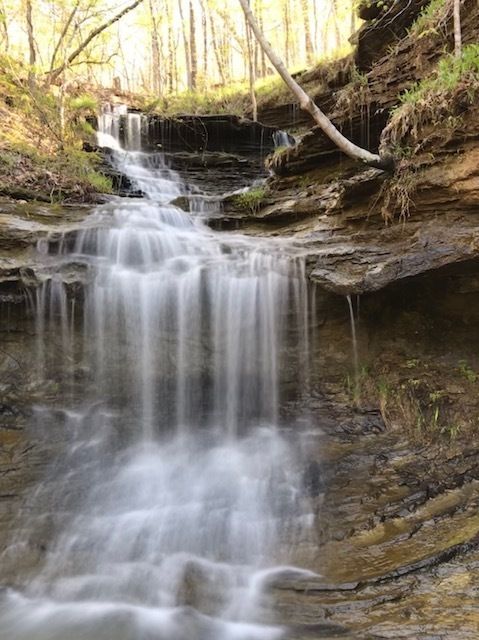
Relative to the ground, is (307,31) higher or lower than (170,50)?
lower

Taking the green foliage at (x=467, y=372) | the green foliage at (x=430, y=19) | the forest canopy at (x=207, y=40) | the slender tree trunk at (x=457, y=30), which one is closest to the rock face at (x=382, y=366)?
the green foliage at (x=467, y=372)

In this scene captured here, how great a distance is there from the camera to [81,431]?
577 centimetres

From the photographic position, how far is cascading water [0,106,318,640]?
3861 mm

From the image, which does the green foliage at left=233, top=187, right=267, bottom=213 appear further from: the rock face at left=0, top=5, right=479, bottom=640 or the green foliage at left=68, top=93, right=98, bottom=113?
the green foliage at left=68, top=93, right=98, bottom=113

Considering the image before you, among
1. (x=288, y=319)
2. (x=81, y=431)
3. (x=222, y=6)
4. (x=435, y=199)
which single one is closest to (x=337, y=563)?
(x=288, y=319)

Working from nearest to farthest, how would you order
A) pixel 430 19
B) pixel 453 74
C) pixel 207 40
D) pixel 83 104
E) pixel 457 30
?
pixel 453 74, pixel 457 30, pixel 430 19, pixel 83 104, pixel 207 40

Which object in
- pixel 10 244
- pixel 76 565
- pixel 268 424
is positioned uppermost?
pixel 10 244

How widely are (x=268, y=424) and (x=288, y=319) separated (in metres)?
1.36

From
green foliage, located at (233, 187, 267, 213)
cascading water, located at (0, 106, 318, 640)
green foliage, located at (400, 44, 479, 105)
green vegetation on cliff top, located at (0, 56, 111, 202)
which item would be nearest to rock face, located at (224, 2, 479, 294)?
green foliage, located at (400, 44, 479, 105)

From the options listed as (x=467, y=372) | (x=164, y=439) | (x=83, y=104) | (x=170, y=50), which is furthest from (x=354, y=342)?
A: (x=170, y=50)

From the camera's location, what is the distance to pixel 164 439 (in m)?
5.85

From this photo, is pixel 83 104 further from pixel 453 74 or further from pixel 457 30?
pixel 453 74

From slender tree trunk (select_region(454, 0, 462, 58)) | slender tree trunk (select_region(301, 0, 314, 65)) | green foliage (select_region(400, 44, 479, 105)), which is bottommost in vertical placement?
green foliage (select_region(400, 44, 479, 105))

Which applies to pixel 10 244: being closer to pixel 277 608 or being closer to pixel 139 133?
pixel 277 608
